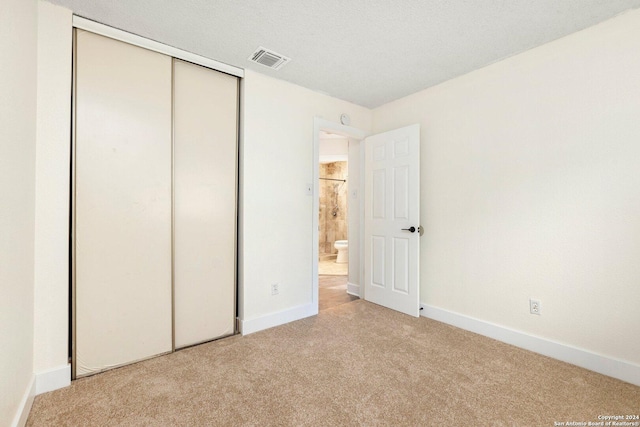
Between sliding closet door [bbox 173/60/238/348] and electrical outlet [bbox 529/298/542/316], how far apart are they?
2638 mm

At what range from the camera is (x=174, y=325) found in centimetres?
232

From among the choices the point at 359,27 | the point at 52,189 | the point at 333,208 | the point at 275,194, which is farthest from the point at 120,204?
the point at 333,208

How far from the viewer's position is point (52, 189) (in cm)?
183

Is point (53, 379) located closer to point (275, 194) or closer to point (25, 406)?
point (25, 406)

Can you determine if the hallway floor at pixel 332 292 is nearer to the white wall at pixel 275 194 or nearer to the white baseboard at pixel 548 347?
the white wall at pixel 275 194

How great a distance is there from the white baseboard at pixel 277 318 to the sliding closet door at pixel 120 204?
65cm

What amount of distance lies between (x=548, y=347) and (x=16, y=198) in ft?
12.1

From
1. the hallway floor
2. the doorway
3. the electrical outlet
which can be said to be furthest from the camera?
the hallway floor

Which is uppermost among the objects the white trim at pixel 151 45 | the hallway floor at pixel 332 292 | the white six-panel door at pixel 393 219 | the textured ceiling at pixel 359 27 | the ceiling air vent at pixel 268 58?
the ceiling air vent at pixel 268 58

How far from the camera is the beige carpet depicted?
1547 millimetres

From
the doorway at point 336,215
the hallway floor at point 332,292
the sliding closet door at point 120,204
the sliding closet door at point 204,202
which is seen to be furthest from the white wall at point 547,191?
the sliding closet door at point 120,204

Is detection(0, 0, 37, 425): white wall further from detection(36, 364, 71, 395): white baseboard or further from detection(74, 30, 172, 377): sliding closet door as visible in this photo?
detection(74, 30, 172, 377): sliding closet door

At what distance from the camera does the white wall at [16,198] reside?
128 cm

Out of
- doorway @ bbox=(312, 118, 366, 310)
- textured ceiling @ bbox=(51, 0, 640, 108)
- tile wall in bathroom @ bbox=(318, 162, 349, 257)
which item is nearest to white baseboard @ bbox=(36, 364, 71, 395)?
doorway @ bbox=(312, 118, 366, 310)
